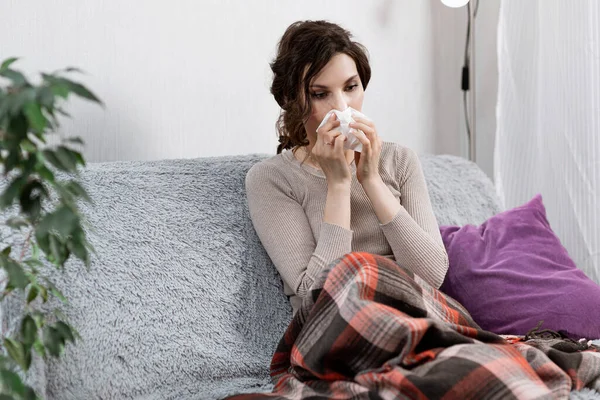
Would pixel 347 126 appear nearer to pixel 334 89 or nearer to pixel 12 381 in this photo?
pixel 334 89

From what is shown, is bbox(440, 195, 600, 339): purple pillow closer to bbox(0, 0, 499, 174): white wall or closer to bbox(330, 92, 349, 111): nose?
bbox(330, 92, 349, 111): nose

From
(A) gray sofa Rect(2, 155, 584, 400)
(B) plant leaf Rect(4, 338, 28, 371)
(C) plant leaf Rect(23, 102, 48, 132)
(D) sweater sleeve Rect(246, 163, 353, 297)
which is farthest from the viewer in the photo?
(D) sweater sleeve Rect(246, 163, 353, 297)

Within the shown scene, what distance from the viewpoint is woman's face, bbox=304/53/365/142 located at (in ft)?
4.87

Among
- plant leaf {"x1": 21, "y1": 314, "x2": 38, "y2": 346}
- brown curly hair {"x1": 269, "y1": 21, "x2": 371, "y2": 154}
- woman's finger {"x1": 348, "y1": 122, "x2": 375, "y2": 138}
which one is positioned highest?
brown curly hair {"x1": 269, "y1": 21, "x2": 371, "y2": 154}

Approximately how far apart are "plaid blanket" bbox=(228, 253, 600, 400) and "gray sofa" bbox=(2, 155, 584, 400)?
0.56 feet

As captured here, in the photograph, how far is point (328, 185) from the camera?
4.78 ft

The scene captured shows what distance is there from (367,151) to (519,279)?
43 cm

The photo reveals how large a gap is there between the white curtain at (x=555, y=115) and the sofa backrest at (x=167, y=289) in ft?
2.99

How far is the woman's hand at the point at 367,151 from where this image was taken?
1416mm

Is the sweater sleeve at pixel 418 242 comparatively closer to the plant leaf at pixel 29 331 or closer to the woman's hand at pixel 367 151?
the woman's hand at pixel 367 151

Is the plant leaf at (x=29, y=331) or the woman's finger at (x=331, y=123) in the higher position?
the woman's finger at (x=331, y=123)

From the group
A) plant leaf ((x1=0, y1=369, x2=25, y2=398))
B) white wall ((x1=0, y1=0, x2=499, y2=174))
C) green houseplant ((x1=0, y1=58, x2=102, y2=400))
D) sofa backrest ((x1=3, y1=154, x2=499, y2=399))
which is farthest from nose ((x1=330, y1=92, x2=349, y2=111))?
plant leaf ((x1=0, y1=369, x2=25, y2=398))

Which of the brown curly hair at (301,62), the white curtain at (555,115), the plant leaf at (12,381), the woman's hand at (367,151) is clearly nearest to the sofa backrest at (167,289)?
the brown curly hair at (301,62)

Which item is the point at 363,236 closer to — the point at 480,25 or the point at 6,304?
the point at 6,304
